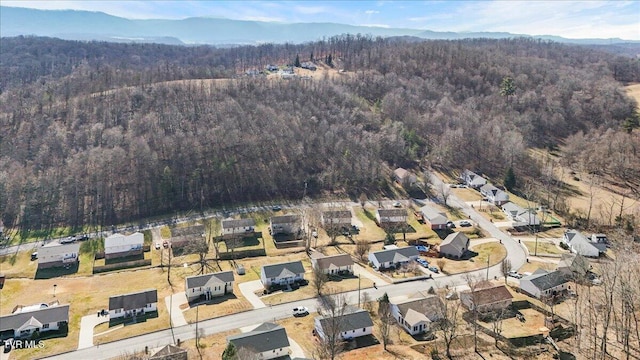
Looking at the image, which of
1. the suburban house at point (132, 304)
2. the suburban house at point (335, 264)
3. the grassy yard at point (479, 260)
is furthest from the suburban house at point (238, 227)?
the grassy yard at point (479, 260)

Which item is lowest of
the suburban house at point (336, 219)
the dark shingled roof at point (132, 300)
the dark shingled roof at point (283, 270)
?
the dark shingled roof at point (132, 300)

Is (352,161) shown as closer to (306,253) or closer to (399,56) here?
(306,253)

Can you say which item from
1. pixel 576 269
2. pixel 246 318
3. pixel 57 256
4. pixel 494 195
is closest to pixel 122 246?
pixel 57 256

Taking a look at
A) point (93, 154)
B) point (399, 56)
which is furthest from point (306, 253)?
point (399, 56)

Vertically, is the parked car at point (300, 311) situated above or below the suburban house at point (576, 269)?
below

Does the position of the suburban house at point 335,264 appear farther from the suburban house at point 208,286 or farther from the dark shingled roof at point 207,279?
the suburban house at point 208,286

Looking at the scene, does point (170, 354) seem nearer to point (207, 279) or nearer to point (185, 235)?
point (207, 279)

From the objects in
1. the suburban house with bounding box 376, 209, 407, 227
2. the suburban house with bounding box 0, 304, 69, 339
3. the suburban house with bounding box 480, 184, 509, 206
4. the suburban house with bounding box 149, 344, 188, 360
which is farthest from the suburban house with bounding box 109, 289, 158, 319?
the suburban house with bounding box 480, 184, 509, 206
